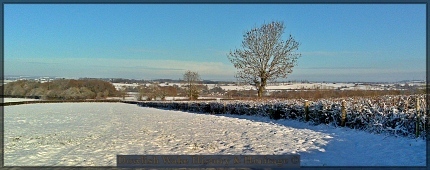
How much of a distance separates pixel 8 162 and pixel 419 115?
1115 centimetres

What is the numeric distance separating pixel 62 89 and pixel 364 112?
80.1m

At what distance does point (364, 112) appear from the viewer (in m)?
10.3

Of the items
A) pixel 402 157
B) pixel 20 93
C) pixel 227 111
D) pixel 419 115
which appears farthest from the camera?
pixel 20 93

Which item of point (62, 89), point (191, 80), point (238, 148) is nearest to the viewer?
point (238, 148)

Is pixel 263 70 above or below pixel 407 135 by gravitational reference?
above

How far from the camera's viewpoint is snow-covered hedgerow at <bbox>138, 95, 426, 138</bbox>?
8.29m

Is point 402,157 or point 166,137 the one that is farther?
point 166,137

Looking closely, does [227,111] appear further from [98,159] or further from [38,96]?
[38,96]

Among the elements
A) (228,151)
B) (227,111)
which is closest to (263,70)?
(227,111)

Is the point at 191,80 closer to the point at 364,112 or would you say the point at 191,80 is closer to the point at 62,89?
the point at 62,89

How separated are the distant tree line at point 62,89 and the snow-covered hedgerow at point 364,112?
67.5m

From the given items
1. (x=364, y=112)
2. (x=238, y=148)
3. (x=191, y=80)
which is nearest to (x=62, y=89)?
(x=191, y=80)

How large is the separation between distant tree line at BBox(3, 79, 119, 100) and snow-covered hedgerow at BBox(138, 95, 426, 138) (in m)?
67.5

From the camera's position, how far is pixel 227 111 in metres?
21.7
